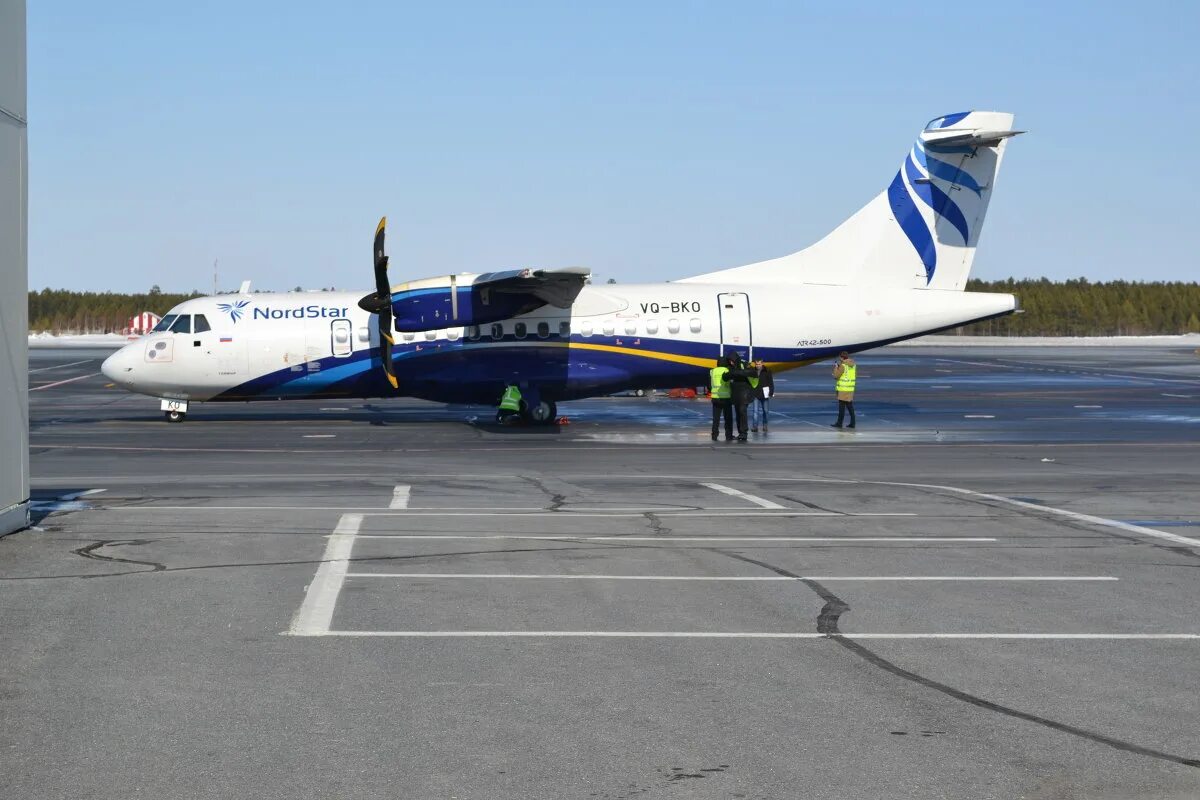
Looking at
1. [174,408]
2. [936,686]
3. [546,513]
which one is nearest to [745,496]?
[546,513]

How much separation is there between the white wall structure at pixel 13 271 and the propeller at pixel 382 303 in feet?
52.0

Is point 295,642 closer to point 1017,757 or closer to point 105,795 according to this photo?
point 105,795

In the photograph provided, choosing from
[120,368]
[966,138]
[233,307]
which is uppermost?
[966,138]

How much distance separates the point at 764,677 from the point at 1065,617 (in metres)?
3.08

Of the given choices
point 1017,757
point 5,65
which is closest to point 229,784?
point 1017,757

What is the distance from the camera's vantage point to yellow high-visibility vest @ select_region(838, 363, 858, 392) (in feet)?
103

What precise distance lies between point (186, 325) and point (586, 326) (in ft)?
31.9

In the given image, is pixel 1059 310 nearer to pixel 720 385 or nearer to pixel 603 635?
pixel 720 385

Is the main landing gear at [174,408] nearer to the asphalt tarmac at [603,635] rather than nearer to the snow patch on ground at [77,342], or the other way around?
the asphalt tarmac at [603,635]

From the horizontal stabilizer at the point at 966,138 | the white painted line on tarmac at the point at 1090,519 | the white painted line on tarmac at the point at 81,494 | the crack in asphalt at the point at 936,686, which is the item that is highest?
the horizontal stabilizer at the point at 966,138

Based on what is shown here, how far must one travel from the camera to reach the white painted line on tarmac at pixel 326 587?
9.59 meters

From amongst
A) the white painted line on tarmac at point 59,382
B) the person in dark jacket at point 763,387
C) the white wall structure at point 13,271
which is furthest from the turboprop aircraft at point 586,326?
the white painted line on tarmac at point 59,382

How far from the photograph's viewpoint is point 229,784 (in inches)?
246

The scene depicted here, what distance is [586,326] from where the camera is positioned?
32781 millimetres
